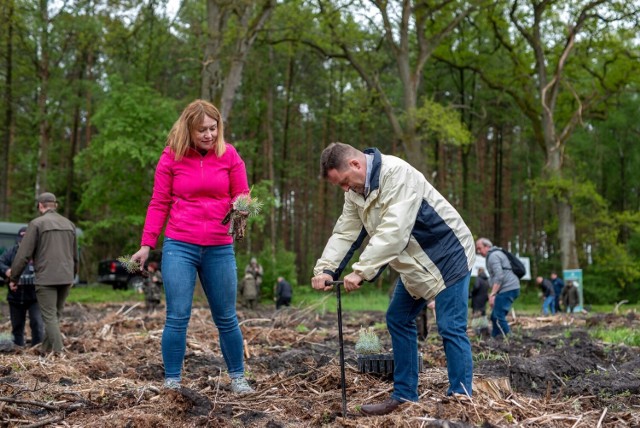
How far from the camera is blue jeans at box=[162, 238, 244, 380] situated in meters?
5.24

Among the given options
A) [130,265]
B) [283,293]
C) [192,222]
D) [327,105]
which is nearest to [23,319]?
[130,265]

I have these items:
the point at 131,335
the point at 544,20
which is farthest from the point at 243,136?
the point at 131,335

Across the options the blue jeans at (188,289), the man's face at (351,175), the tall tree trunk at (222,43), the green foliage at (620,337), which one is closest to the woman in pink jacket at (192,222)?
the blue jeans at (188,289)

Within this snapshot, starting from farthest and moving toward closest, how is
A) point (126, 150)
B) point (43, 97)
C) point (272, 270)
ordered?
point (43, 97), point (272, 270), point (126, 150)

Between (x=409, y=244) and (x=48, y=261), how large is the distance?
4.90 meters

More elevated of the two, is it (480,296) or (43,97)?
(43,97)

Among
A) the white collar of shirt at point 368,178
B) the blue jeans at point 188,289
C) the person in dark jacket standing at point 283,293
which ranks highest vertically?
the white collar of shirt at point 368,178

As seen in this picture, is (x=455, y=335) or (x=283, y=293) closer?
(x=455, y=335)

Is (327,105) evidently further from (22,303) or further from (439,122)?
(22,303)

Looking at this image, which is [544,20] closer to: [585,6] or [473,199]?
[585,6]

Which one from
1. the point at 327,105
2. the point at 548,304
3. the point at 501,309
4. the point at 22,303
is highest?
the point at 327,105

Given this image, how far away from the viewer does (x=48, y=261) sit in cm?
812

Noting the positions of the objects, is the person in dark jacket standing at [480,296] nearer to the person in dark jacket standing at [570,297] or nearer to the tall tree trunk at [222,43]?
the person in dark jacket standing at [570,297]

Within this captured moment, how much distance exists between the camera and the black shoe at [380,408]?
4.66 m
